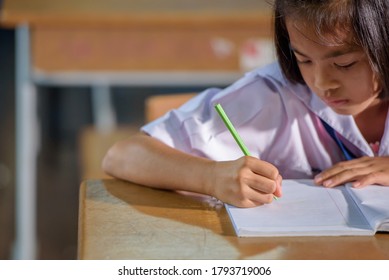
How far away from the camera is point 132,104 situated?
13.4 ft

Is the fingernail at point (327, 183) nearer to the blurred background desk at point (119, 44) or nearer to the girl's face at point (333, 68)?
the girl's face at point (333, 68)

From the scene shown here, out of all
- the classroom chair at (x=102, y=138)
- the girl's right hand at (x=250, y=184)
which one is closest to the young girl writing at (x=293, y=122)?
the girl's right hand at (x=250, y=184)

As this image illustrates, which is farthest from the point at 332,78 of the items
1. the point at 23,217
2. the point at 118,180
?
the point at 23,217

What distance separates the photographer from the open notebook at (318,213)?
933 millimetres

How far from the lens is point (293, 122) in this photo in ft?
4.24

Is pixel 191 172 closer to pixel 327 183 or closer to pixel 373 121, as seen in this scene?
pixel 327 183

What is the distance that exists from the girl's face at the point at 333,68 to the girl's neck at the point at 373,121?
11 centimetres

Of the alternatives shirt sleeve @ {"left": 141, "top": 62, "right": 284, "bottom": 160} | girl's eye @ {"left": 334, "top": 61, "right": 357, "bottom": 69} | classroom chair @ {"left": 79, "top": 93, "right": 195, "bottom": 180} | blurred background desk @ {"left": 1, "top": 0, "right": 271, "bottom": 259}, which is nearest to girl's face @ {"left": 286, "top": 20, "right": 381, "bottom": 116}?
girl's eye @ {"left": 334, "top": 61, "right": 357, "bottom": 69}

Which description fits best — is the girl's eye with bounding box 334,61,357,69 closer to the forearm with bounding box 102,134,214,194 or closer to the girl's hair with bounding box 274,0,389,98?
the girl's hair with bounding box 274,0,389,98

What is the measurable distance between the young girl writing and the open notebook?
0.02 metres

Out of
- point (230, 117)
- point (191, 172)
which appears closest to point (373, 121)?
point (230, 117)

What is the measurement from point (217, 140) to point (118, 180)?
0.55ft

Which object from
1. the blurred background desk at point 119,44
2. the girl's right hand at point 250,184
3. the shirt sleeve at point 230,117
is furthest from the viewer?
the blurred background desk at point 119,44

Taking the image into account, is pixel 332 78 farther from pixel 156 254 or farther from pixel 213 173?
pixel 156 254
